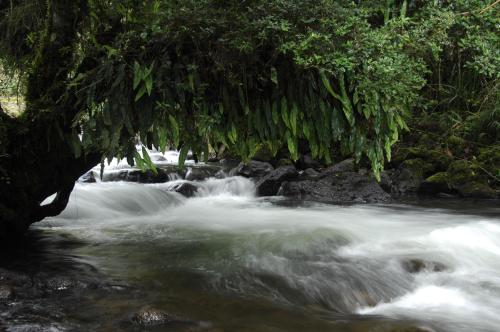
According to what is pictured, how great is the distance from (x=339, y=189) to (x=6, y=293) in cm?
843

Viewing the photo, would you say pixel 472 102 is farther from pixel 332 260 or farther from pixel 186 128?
pixel 186 128

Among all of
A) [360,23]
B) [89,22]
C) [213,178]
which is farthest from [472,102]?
[89,22]

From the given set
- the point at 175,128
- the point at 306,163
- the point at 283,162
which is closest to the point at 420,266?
the point at 175,128

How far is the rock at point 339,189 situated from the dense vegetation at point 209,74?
5.86 metres

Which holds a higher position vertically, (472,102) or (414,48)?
(472,102)

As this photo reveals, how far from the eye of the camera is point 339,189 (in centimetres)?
1162

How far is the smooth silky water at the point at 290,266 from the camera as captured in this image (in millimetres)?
4273

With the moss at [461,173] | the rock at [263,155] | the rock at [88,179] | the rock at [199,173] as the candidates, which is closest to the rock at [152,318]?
the rock at [88,179]

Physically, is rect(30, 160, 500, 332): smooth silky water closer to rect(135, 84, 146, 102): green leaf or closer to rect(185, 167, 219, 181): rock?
rect(135, 84, 146, 102): green leaf

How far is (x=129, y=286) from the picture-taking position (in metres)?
4.79

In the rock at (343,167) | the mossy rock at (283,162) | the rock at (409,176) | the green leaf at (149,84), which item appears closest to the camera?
the green leaf at (149,84)

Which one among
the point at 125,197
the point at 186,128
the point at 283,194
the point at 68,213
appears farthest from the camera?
the point at 283,194

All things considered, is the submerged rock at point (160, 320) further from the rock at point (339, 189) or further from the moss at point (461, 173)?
the moss at point (461, 173)

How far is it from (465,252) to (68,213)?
617cm
